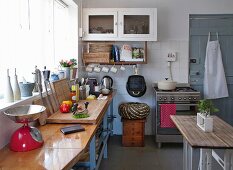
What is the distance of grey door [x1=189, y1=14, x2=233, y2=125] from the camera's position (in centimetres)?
483

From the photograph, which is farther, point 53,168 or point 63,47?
point 63,47

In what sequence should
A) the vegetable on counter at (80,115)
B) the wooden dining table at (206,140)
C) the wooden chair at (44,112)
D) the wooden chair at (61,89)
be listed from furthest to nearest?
the wooden chair at (61,89) → the vegetable on counter at (80,115) → the wooden chair at (44,112) → the wooden dining table at (206,140)

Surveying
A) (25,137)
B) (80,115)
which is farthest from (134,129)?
(25,137)

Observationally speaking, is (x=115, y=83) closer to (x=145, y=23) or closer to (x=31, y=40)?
(x=145, y=23)

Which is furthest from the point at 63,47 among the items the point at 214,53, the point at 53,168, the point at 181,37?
the point at 53,168

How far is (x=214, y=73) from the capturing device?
4.83m

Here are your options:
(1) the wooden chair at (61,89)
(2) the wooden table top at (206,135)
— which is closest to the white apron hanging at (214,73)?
(2) the wooden table top at (206,135)

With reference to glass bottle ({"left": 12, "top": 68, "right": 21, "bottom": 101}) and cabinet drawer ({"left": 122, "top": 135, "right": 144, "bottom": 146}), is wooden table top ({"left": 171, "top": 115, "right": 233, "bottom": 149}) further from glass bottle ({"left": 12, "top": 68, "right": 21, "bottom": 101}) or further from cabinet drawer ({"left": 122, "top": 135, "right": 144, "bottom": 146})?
cabinet drawer ({"left": 122, "top": 135, "right": 144, "bottom": 146})

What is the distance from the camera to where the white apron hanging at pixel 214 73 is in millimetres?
4785

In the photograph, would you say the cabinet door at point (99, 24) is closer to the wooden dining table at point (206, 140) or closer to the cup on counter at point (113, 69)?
the cup on counter at point (113, 69)

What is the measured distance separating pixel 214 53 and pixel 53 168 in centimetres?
405

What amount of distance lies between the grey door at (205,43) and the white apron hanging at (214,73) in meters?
0.11

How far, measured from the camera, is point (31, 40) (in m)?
3.18

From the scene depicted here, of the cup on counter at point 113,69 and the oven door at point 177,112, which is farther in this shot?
the cup on counter at point 113,69
